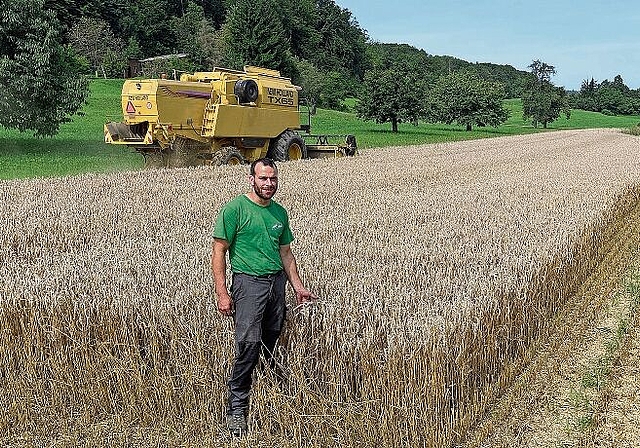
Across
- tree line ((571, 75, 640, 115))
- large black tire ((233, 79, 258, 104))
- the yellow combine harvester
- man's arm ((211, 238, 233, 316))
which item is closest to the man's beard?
man's arm ((211, 238, 233, 316))

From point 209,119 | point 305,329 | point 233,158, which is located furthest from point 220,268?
point 233,158

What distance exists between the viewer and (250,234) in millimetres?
3861

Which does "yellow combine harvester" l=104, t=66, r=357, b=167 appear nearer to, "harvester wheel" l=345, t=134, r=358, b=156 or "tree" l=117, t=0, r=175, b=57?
"harvester wheel" l=345, t=134, r=358, b=156

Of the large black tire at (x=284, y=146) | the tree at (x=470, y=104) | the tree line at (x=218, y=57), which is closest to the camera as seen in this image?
the large black tire at (x=284, y=146)

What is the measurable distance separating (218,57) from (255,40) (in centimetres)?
1047

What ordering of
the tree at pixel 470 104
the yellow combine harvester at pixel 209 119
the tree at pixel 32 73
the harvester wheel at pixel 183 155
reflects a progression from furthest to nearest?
the tree at pixel 470 104
the tree at pixel 32 73
the harvester wheel at pixel 183 155
the yellow combine harvester at pixel 209 119

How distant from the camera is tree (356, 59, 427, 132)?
157 ft

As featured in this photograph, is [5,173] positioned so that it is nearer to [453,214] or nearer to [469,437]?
[453,214]

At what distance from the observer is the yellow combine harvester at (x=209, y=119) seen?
47.3 feet

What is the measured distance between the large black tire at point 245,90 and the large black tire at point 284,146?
1.93 meters

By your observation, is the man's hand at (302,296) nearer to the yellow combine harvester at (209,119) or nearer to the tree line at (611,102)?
the yellow combine harvester at (209,119)

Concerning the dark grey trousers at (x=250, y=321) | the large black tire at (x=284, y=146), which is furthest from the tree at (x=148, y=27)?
the dark grey trousers at (x=250, y=321)

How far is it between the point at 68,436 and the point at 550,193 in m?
9.85

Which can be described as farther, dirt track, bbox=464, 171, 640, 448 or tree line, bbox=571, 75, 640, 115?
tree line, bbox=571, 75, 640, 115
